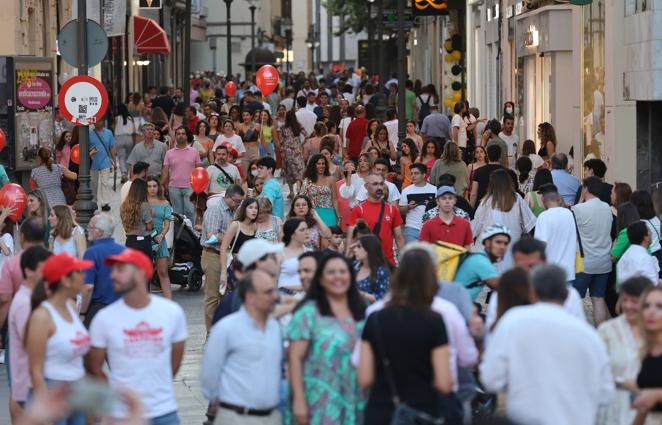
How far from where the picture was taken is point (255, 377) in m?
8.59

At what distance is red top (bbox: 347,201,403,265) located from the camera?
49.9ft

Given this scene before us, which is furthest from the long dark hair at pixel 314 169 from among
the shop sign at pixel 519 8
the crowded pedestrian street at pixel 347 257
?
the shop sign at pixel 519 8

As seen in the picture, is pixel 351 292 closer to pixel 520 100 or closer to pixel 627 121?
pixel 627 121

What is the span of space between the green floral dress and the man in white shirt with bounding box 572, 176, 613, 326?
6.49 metres

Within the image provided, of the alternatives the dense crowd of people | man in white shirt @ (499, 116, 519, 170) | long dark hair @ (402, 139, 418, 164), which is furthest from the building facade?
the dense crowd of people

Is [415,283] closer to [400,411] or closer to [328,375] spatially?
[400,411]

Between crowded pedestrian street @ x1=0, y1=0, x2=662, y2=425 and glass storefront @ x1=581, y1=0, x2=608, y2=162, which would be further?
glass storefront @ x1=581, y1=0, x2=608, y2=162

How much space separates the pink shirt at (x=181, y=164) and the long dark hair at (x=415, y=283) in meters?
13.2

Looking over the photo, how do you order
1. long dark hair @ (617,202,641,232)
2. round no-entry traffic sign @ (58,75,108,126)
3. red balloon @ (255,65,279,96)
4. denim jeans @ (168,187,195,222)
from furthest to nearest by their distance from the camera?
1. red balloon @ (255,65,279,96)
2. denim jeans @ (168,187,195,222)
3. round no-entry traffic sign @ (58,75,108,126)
4. long dark hair @ (617,202,641,232)

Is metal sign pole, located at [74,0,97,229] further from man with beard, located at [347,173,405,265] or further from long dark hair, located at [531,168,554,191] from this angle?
long dark hair, located at [531,168,554,191]

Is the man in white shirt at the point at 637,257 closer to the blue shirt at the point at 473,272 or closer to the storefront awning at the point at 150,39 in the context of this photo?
the blue shirt at the point at 473,272

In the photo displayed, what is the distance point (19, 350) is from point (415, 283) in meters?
2.72

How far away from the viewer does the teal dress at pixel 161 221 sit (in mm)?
16922

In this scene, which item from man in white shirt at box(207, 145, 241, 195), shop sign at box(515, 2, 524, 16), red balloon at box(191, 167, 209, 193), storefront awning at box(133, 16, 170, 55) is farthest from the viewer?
storefront awning at box(133, 16, 170, 55)
